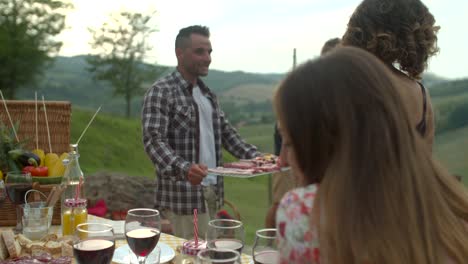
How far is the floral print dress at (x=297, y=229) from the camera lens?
1005 mm

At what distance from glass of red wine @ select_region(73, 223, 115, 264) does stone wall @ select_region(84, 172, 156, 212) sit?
14.4 ft

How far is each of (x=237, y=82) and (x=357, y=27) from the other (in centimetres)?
1053

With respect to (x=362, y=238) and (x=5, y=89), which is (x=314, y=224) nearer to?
(x=362, y=238)

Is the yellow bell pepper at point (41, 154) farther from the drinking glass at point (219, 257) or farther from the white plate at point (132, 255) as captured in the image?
the drinking glass at point (219, 257)

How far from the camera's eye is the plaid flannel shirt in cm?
334

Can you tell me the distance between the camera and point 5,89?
1408 cm

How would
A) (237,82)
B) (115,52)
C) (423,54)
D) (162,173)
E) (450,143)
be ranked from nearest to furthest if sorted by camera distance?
1. (423,54)
2. (162,173)
3. (450,143)
4. (237,82)
5. (115,52)

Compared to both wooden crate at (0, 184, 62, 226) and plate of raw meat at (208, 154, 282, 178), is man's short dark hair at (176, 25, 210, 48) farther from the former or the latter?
wooden crate at (0, 184, 62, 226)

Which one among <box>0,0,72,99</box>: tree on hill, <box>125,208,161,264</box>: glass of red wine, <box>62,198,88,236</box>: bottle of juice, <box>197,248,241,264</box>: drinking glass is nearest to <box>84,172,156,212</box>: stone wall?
<box>62,198,88,236</box>: bottle of juice

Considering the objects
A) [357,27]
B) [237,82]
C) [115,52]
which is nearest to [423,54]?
[357,27]

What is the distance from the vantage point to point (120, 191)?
19.9ft

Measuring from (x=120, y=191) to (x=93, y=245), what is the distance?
4690 mm

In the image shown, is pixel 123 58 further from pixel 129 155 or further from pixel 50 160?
pixel 50 160

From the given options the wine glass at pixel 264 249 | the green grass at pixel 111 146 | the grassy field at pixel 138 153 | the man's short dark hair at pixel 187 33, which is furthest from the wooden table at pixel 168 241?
the green grass at pixel 111 146
